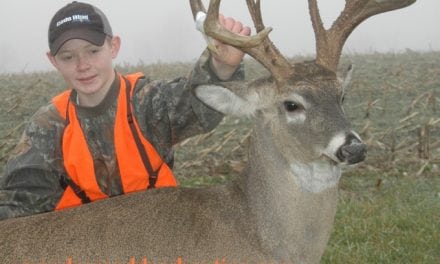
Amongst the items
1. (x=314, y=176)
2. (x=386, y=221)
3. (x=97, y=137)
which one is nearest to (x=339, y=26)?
(x=314, y=176)

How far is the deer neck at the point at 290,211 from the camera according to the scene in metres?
3.47

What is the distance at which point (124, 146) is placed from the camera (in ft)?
13.9

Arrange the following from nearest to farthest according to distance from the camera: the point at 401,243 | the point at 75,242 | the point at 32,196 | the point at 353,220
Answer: the point at 75,242
the point at 32,196
the point at 401,243
the point at 353,220

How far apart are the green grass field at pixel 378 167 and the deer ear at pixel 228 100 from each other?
161 centimetres

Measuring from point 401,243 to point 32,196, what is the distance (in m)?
2.75

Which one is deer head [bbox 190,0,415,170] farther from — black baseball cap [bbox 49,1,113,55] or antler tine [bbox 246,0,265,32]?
black baseball cap [bbox 49,1,113,55]

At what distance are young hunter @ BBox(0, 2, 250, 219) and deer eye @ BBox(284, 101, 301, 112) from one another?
2.74 ft

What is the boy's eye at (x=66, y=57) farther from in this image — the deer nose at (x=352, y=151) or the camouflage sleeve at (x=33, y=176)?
the deer nose at (x=352, y=151)

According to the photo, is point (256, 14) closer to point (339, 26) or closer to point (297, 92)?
point (339, 26)

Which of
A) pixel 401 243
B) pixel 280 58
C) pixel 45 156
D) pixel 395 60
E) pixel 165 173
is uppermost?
pixel 280 58

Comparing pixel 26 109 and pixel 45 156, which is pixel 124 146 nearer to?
pixel 45 156

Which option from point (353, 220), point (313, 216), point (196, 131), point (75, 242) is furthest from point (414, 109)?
point (75, 242)

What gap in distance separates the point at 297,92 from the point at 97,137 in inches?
58.9

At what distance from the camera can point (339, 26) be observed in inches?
151
